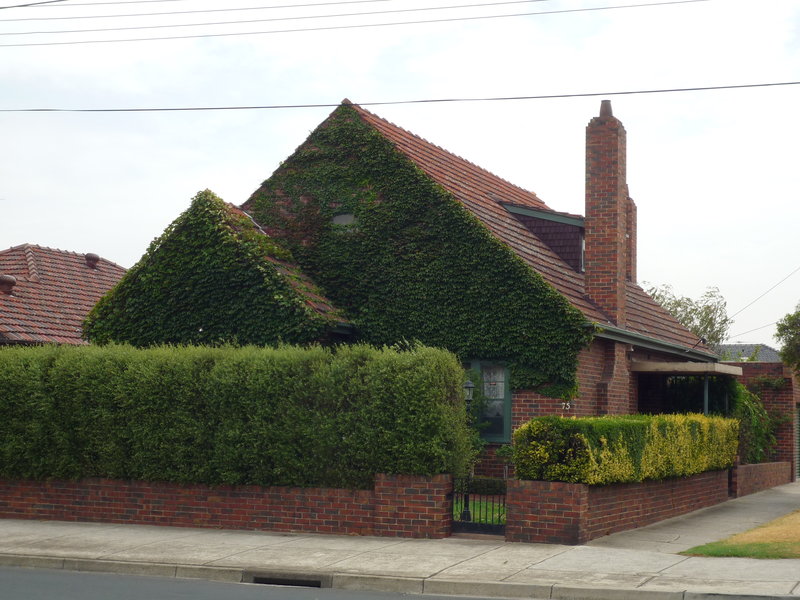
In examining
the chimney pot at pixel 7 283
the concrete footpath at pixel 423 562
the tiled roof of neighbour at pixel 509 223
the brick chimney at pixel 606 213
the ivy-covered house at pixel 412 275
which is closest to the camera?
the concrete footpath at pixel 423 562

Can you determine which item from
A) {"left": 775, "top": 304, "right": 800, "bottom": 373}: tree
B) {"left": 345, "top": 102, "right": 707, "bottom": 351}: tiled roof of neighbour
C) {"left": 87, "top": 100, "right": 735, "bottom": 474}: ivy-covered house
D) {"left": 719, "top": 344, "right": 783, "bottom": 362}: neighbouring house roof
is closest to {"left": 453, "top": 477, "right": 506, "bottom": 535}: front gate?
{"left": 87, "top": 100, "right": 735, "bottom": 474}: ivy-covered house

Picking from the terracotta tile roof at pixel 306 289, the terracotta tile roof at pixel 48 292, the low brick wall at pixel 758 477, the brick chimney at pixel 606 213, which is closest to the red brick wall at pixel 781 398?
the low brick wall at pixel 758 477

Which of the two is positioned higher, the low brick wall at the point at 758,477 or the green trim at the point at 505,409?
the green trim at the point at 505,409

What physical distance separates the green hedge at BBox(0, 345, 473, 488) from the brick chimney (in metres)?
6.99

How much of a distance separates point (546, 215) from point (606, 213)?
2.47m

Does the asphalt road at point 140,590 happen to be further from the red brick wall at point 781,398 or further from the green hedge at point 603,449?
the red brick wall at point 781,398

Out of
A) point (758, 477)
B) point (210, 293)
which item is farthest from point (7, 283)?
point (758, 477)

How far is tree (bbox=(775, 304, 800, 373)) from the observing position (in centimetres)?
2481

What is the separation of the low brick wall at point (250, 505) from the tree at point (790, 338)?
13547 millimetres

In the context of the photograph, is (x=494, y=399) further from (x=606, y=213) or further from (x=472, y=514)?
(x=606, y=213)

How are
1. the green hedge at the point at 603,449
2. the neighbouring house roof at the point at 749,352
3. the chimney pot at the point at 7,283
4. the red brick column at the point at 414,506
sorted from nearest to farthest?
the green hedge at the point at 603,449
the red brick column at the point at 414,506
the chimney pot at the point at 7,283
the neighbouring house roof at the point at 749,352

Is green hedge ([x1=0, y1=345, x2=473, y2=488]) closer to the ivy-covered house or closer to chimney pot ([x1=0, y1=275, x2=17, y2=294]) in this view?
the ivy-covered house

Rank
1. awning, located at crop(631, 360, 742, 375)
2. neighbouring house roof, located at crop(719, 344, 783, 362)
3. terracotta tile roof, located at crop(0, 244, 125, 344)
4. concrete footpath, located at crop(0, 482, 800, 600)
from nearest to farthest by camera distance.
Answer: concrete footpath, located at crop(0, 482, 800, 600) → awning, located at crop(631, 360, 742, 375) → terracotta tile roof, located at crop(0, 244, 125, 344) → neighbouring house roof, located at crop(719, 344, 783, 362)

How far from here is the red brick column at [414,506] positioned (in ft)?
47.9
